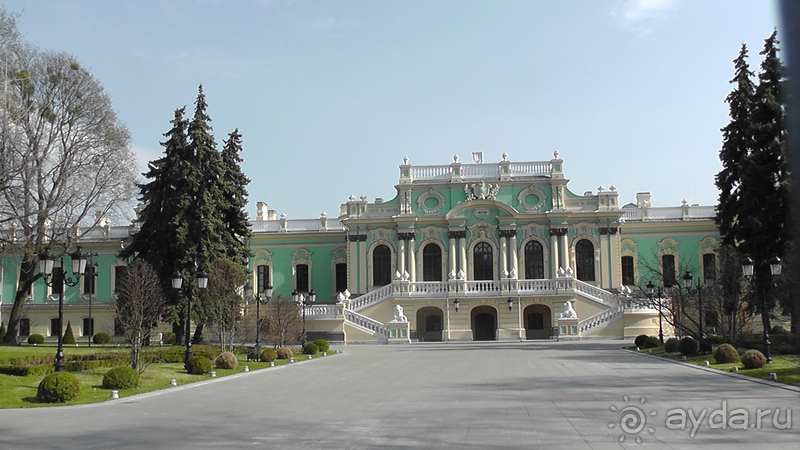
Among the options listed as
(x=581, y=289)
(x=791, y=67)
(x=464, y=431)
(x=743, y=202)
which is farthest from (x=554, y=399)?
(x=581, y=289)

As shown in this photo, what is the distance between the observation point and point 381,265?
47.9m

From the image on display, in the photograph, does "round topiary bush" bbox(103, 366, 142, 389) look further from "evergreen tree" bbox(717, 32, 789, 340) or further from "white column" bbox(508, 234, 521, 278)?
"white column" bbox(508, 234, 521, 278)

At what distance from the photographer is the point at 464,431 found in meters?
10.6

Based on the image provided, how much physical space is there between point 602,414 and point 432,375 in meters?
8.78

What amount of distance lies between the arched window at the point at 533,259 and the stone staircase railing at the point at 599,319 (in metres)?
7.08

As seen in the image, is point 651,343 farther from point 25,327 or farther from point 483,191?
point 25,327

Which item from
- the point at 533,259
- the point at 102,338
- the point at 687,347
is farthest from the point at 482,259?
the point at 102,338

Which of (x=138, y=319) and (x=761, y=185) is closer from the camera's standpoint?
Result: (x=138, y=319)

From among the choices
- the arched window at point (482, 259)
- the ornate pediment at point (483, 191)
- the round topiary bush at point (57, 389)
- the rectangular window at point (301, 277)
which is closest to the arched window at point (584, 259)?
the arched window at point (482, 259)

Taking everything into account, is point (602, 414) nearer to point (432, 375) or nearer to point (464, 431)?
point (464, 431)

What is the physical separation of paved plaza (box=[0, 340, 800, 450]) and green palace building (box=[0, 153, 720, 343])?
21.1m

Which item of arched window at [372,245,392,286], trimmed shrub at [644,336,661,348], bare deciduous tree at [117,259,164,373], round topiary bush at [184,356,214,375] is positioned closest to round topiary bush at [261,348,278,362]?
bare deciduous tree at [117,259,164,373]

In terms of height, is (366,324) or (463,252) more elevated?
(463,252)

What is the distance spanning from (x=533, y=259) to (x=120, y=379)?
33077 millimetres
